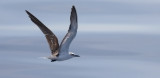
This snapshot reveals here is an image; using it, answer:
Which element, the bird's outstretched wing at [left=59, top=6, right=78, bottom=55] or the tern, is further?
the tern

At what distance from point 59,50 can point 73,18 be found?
1.07 m

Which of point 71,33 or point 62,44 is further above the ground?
point 71,33

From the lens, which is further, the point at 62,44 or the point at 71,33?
the point at 62,44

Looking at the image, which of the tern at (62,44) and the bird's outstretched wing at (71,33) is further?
the tern at (62,44)

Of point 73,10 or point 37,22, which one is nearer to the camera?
point 73,10

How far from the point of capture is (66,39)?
1433cm

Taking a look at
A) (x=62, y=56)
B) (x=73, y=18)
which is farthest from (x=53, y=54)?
(x=73, y=18)

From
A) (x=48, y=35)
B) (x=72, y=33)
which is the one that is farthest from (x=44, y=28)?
(x=72, y=33)

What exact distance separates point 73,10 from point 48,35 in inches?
60.8

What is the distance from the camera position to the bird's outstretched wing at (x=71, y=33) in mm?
13766

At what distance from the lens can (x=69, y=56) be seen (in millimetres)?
15070

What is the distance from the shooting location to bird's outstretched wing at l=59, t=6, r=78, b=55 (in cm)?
1377

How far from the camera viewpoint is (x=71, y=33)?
559 inches

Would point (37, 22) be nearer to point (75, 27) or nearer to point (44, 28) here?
point (44, 28)
